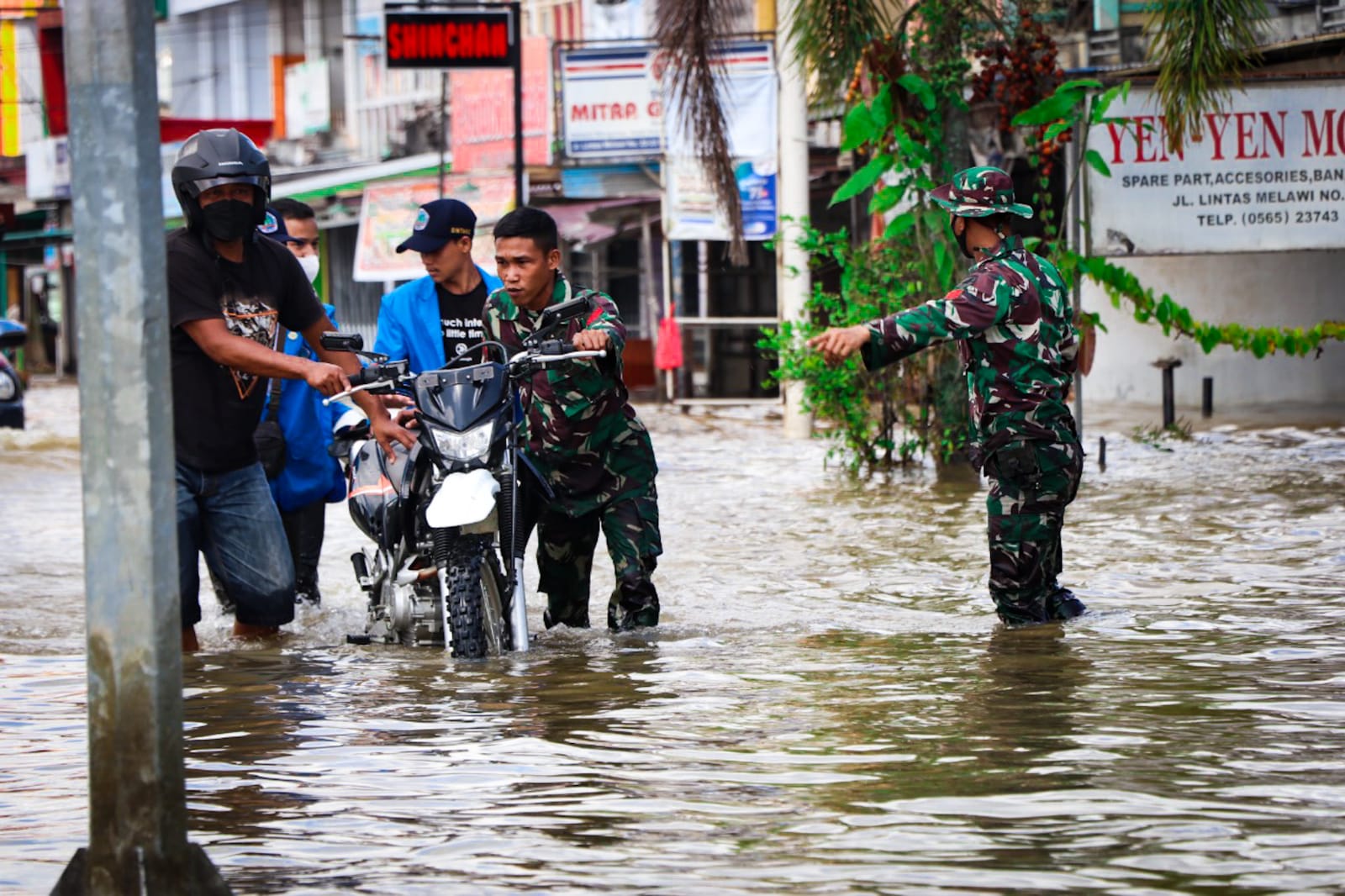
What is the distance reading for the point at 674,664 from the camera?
6.80 metres

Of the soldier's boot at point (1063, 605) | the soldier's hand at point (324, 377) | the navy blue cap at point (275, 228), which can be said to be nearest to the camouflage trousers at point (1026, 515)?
the soldier's boot at point (1063, 605)

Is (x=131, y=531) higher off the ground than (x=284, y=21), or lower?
lower

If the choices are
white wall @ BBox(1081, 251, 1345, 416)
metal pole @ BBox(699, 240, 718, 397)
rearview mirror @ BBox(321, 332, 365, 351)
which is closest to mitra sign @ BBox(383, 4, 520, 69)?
white wall @ BBox(1081, 251, 1345, 416)

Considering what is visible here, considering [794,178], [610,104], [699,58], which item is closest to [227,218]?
[699,58]

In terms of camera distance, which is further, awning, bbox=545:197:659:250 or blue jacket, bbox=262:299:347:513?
awning, bbox=545:197:659:250

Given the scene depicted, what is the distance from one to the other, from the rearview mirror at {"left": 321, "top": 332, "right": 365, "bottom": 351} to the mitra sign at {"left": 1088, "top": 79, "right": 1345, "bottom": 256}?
824 centimetres

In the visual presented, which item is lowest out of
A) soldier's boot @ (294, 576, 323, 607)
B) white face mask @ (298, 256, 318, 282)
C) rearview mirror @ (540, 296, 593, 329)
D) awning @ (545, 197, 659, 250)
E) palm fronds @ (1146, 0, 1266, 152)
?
soldier's boot @ (294, 576, 323, 607)

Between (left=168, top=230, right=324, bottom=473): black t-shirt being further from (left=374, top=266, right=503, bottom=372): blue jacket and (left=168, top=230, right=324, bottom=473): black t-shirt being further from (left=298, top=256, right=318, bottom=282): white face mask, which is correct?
(left=298, top=256, right=318, bottom=282): white face mask

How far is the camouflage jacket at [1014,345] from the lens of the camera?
699 cm

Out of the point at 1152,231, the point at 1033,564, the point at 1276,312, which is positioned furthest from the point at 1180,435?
the point at 1033,564

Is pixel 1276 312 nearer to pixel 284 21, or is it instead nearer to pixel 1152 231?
pixel 1152 231

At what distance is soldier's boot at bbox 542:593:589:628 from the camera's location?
771 cm

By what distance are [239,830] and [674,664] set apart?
7.98 ft

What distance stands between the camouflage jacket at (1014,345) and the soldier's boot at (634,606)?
1.21 metres
